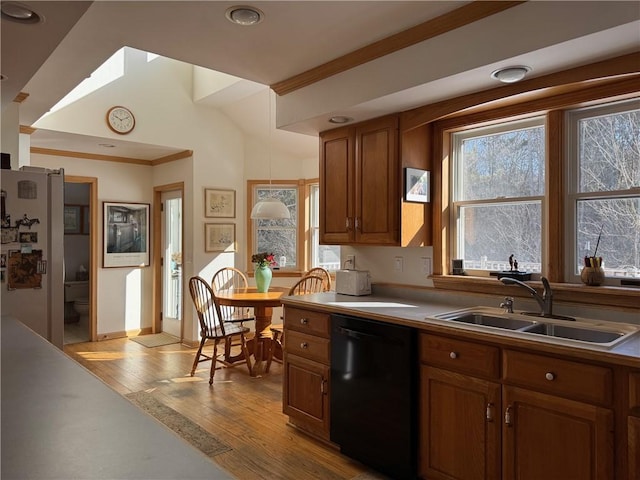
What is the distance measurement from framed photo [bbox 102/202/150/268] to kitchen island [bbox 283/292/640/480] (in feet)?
13.5

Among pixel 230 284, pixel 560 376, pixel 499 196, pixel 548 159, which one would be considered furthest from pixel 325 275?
pixel 560 376

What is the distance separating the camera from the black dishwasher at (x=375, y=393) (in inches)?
93.0

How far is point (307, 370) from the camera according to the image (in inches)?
117

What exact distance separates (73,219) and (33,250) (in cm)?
478

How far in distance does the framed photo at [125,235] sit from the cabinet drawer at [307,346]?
356 centimetres

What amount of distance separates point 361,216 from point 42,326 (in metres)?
2.09

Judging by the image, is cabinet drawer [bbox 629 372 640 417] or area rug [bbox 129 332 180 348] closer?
cabinet drawer [bbox 629 372 640 417]

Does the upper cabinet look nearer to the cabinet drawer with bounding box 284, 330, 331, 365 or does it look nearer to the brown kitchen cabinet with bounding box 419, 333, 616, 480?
the cabinet drawer with bounding box 284, 330, 331, 365

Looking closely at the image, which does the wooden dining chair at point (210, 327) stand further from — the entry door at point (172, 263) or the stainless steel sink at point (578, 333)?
the stainless steel sink at point (578, 333)

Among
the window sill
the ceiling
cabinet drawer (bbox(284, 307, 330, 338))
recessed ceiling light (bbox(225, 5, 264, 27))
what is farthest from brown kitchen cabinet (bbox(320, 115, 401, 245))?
recessed ceiling light (bbox(225, 5, 264, 27))

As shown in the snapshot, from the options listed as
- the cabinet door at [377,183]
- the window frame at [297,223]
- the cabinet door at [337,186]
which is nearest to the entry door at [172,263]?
the window frame at [297,223]

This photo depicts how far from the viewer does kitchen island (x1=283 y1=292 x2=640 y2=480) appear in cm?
172

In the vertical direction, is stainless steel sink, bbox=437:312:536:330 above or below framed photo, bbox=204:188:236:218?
below

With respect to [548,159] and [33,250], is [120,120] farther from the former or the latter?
[548,159]
